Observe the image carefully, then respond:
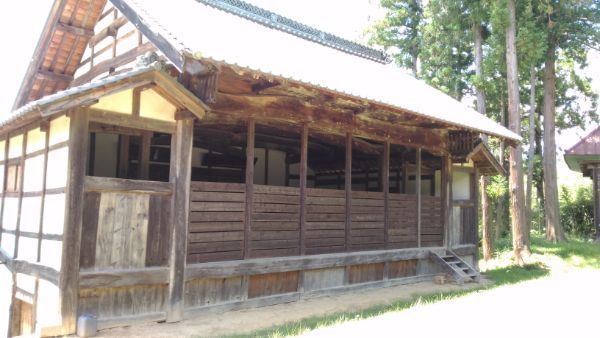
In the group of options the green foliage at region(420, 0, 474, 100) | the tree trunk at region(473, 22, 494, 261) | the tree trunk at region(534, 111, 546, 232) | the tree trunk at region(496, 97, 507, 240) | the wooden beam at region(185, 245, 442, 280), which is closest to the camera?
the wooden beam at region(185, 245, 442, 280)

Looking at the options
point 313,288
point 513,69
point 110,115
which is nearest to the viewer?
point 110,115

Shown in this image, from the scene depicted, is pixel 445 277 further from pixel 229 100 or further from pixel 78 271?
pixel 78 271

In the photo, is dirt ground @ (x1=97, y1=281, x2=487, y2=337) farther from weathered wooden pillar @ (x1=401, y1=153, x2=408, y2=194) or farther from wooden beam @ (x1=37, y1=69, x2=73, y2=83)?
wooden beam @ (x1=37, y1=69, x2=73, y2=83)

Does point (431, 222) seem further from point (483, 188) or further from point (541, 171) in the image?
point (541, 171)

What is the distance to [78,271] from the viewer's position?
18.3ft

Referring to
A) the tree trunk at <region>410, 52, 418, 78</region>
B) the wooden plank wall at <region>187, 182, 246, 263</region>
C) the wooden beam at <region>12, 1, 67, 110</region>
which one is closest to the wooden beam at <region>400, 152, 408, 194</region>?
the wooden plank wall at <region>187, 182, 246, 263</region>

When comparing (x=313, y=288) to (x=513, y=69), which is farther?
(x=513, y=69)

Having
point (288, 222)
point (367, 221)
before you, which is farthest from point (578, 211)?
point (288, 222)

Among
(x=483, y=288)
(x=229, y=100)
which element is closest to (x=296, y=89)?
(x=229, y=100)

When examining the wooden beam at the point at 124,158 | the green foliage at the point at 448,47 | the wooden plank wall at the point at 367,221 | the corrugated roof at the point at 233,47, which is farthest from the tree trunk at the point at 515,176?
the wooden beam at the point at 124,158

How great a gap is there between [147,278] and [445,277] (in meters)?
6.75

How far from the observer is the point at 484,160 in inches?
477

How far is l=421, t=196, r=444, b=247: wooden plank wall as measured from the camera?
1079cm

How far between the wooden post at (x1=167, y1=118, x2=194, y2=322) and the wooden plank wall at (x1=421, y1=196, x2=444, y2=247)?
19.7ft
